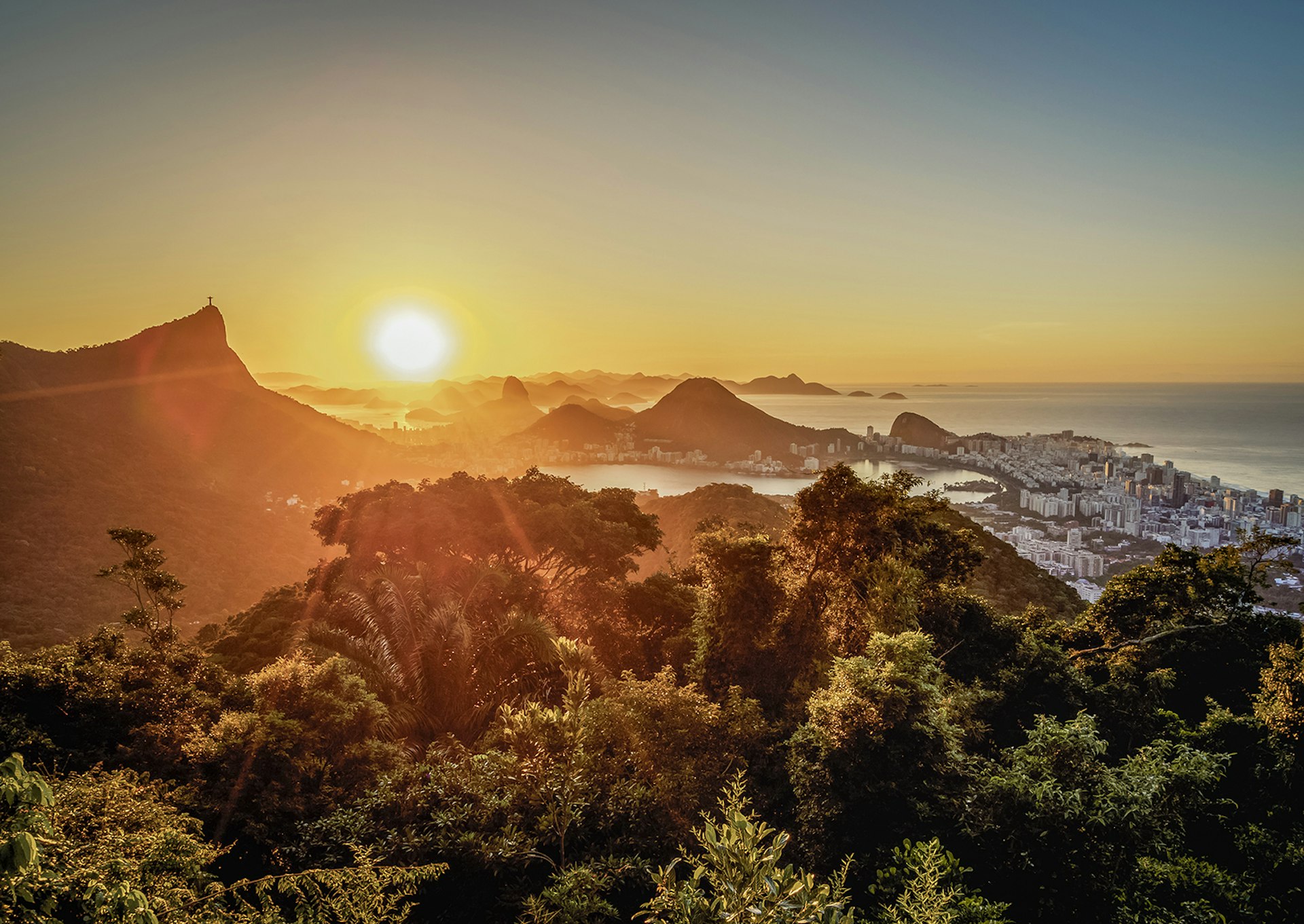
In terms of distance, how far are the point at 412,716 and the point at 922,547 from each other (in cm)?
766

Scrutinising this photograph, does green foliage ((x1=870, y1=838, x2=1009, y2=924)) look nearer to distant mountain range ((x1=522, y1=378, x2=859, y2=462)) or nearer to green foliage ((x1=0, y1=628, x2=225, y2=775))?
green foliage ((x1=0, y1=628, x2=225, y2=775))

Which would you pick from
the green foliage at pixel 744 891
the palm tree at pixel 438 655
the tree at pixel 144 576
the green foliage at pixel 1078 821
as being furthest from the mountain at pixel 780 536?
the tree at pixel 144 576

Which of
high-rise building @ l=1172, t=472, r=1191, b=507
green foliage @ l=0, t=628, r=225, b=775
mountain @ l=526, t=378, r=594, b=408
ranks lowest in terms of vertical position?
high-rise building @ l=1172, t=472, r=1191, b=507

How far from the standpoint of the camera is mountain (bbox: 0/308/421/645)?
69.2 ft

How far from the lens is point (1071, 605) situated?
16281 mm

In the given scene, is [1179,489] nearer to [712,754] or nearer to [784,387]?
[712,754]

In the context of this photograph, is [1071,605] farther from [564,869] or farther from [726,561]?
[564,869]

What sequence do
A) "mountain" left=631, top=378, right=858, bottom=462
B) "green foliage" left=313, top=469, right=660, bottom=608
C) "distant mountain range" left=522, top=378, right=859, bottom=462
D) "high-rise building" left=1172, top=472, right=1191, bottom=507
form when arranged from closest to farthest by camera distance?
1. "green foliage" left=313, top=469, right=660, bottom=608
2. "high-rise building" left=1172, top=472, right=1191, bottom=507
3. "mountain" left=631, top=378, right=858, bottom=462
4. "distant mountain range" left=522, top=378, right=859, bottom=462

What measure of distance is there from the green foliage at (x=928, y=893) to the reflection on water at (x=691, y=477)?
30.1m

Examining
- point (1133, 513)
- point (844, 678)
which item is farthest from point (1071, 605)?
point (844, 678)

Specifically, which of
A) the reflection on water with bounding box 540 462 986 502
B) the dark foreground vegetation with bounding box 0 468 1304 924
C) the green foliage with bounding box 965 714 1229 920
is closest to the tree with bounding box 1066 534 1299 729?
the dark foreground vegetation with bounding box 0 468 1304 924

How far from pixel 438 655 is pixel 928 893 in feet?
21.3

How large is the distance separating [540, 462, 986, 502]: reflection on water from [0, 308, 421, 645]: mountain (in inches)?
464

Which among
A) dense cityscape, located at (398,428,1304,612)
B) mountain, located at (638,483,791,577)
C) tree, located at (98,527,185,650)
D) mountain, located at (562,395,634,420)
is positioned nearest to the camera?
tree, located at (98,527,185,650)
